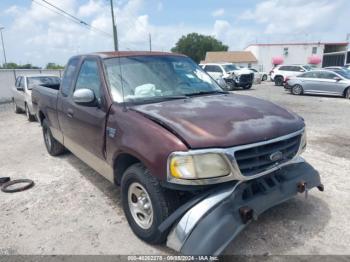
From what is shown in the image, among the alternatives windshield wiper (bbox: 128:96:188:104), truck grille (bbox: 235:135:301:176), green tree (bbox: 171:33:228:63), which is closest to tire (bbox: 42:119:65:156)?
windshield wiper (bbox: 128:96:188:104)

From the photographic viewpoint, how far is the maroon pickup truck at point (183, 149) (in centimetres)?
235

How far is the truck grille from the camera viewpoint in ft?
8.00

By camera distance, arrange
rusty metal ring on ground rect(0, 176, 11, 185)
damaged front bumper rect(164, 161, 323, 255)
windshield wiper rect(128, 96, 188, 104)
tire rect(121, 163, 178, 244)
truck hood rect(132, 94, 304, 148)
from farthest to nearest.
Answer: rusty metal ring on ground rect(0, 176, 11, 185) → windshield wiper rect(128, 96, 188, 104) → tire rect(121, 163, 178, 244) → truck hood rect(132, 94, 304, 148) → damaged front bumper rect(164, 161, 323, 255)

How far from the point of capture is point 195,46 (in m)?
81.1

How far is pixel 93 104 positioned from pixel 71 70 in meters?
1.44

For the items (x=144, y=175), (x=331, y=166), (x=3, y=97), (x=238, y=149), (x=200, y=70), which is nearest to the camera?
(x=238, y=149)

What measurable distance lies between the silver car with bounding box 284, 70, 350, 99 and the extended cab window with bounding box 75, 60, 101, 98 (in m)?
15.8

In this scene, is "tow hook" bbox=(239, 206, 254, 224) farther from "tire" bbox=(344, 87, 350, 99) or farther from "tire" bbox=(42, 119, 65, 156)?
"tire" bbox=(344, 87, 350, 99)

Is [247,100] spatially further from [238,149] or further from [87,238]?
[87,238]

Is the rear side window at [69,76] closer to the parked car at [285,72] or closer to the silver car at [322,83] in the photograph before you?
the silver car at [322,83]

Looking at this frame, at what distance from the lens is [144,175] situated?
2.69 m

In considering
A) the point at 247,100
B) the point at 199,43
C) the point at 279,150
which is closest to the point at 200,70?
the point at 247,100

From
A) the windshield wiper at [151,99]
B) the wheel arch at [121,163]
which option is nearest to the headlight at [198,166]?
the wheel arch at [121,163]

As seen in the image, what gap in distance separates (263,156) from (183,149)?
774 millimetres
